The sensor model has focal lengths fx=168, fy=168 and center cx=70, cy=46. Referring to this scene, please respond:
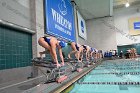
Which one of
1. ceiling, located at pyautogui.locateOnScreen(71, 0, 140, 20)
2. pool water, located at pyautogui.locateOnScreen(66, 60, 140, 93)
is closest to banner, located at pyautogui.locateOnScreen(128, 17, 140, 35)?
ceiling, located at pyautogui.locateOnScreen(71, 0, 140, 20)

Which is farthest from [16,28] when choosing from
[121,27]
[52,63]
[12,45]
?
[121,27]

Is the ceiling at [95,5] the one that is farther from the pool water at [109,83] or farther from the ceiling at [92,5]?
the pool water at [109,83]

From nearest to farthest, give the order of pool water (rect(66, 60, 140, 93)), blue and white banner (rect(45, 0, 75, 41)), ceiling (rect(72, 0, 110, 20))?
pool water (rect(66, 60, 140, 93)) < blue and white banner (rect(45, 0, 75, 41)) < ceiling (rect(72, 0, 110, 20))

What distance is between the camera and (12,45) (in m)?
4.95

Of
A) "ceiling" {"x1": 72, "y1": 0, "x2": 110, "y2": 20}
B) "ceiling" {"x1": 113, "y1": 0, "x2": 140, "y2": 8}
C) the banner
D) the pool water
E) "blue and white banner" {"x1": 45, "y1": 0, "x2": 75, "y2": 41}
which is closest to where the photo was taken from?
the pool water

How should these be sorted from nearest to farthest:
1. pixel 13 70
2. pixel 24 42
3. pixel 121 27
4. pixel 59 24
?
pixel 13 70 → pixel 24 42 → pixel 59 24 → pixel 121 27

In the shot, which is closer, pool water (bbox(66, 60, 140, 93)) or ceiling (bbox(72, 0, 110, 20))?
pool water (bbox(66, 60, 140, 93))

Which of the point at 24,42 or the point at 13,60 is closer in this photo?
the point at 13,60

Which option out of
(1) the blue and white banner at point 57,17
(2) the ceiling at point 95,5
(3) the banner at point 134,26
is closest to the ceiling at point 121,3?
(2) the ceiling at point 95,5

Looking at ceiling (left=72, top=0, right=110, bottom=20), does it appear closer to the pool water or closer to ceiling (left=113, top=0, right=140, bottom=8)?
ceiling (left=113, top=0, right=140, bottom=8)

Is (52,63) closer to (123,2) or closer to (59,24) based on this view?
(59,24)

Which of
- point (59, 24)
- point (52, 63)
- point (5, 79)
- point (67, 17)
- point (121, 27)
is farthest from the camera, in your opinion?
point (121, 27)

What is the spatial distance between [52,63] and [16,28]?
206cm

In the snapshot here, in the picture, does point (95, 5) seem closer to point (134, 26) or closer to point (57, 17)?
point (134, 26)
